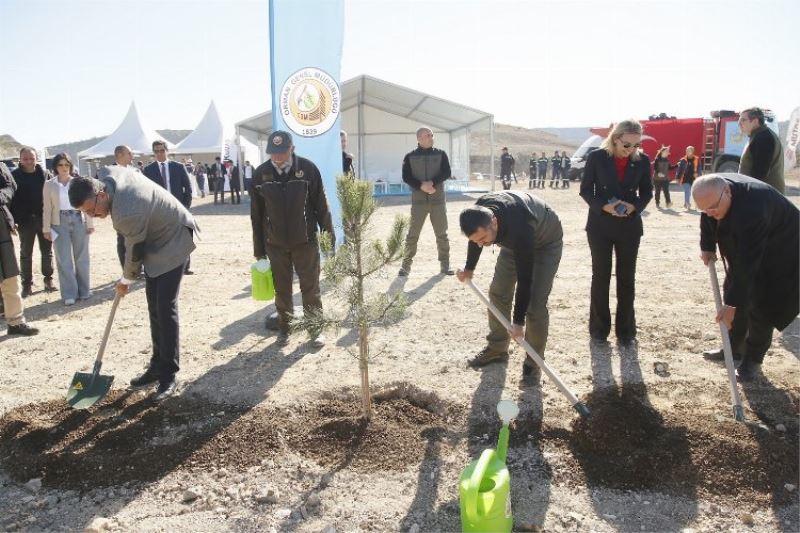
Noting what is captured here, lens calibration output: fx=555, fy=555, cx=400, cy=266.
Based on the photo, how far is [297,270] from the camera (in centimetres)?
471

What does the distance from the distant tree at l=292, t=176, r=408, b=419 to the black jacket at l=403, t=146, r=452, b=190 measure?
147 inches

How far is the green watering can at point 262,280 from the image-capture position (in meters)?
4.89

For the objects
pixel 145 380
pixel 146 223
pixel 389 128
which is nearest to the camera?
pixel 146 223

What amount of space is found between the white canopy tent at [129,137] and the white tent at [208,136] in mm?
1446

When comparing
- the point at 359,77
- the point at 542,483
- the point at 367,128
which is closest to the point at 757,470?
the point at 542,483

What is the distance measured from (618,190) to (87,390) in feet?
13.4

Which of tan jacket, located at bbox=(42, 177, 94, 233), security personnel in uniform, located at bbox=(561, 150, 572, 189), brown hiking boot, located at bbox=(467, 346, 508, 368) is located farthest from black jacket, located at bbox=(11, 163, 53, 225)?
security personnel in uniform, located at bbox=(561, 150, 572, 189)

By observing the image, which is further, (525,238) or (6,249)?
(6,249)

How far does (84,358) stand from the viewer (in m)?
4.77

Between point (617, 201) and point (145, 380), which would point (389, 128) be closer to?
point (617, 201)

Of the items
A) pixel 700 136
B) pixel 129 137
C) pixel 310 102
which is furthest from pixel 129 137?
pixel 700 136

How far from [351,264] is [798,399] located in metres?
2.98

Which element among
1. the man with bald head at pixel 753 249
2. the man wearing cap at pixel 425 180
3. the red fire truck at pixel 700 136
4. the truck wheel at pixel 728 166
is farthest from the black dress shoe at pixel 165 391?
the red fire truck at pixel 700 136

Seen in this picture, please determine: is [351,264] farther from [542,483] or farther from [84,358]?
[84,358]
